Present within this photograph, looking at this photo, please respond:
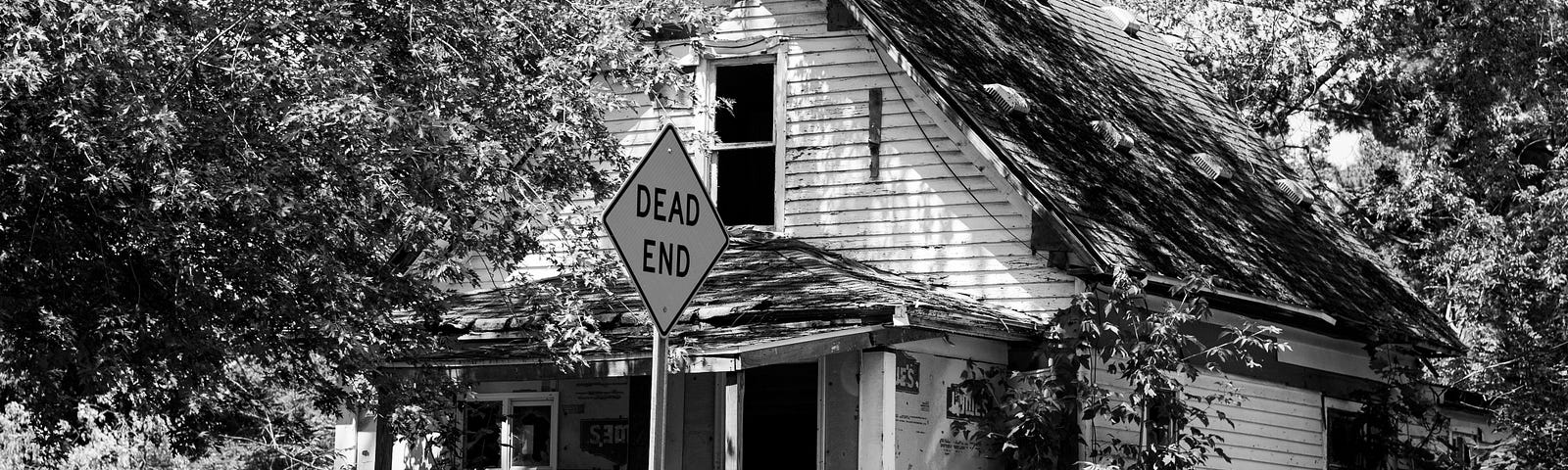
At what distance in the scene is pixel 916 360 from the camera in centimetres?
1252

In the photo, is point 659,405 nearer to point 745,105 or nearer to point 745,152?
point 745,152

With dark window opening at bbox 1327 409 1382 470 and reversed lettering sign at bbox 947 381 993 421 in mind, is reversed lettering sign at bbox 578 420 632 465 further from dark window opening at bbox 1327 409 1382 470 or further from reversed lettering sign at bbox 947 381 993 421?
dark window opening at bbox 1327 409 1382 470

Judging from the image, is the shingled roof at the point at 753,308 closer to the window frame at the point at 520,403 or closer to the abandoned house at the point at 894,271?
the abandoned house at the point at 894,271

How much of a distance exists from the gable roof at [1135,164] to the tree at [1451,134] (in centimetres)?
193

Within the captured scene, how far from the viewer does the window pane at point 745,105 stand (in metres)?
15.3

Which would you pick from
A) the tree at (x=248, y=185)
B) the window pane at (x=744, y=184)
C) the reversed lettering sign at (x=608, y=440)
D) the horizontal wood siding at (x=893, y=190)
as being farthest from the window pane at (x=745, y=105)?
the tree at (x=248, y=185)

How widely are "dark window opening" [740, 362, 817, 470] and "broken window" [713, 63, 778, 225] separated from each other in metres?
1.81

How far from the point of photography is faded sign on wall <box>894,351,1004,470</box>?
1242 cm

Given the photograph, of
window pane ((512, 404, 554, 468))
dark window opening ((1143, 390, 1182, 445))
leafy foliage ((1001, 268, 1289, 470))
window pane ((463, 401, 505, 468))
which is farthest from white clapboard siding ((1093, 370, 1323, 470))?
window pane ((463, 401, 505, 468))

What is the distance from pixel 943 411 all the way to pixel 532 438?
11.9 feet

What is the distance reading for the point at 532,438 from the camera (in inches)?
562

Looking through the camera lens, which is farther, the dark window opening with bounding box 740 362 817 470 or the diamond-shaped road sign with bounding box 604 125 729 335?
the dark window opening with bounding box 740 362 817 470

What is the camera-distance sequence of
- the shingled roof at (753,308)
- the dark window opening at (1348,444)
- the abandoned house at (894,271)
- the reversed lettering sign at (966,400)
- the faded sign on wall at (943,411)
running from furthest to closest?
the dark window opening at (1348,444) → the reversed lettering sign at (966,400) → the faded sign on wall at (943,411) → the abandoned house at (894,271) → the shingled roof at (753,308)

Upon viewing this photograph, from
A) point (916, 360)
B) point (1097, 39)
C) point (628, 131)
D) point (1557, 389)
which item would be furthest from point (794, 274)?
point (1557, 389)
